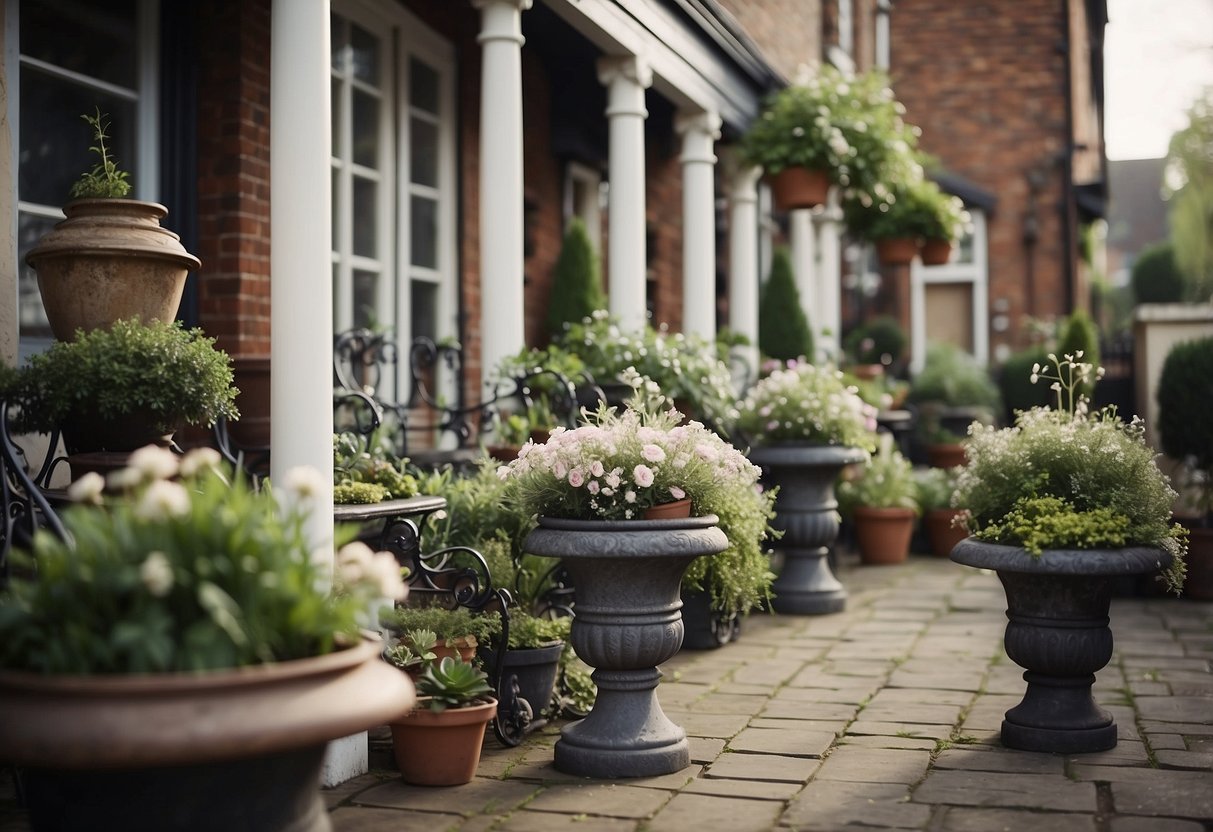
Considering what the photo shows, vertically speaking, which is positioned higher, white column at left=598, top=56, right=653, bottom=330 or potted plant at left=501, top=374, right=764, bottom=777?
white column at left=598, top=56, right=653, bottom=330

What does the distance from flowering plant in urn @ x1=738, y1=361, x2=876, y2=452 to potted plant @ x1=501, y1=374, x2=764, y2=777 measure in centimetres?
304

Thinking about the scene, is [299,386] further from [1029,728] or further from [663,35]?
[663,35]

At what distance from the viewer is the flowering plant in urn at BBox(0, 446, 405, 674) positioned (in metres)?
2.39

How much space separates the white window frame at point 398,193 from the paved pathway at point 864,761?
254 centimetres

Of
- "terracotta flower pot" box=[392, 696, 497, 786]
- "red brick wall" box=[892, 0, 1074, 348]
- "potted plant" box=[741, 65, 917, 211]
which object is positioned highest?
"red brick wall" box=[892, 0, 1074, 348]

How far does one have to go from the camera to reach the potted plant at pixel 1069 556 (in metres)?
4.30

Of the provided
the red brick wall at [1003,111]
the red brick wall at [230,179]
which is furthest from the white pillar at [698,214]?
the red brick wall at [1003,111]

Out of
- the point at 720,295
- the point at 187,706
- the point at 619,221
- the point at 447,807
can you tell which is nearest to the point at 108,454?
the point at 447,807

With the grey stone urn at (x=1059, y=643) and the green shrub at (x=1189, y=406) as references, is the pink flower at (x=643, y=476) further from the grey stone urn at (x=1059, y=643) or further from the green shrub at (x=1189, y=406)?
the green shrub at (x=1189, y=406)

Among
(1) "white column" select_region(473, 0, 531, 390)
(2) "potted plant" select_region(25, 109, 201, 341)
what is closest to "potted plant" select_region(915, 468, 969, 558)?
(1) "white column" select_region(473, 0, 531, 390)

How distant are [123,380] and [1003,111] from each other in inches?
593

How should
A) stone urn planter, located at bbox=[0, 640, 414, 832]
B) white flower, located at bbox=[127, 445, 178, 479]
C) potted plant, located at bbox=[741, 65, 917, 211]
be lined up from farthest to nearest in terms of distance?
potted plant, located at bbox=[741, 65, 917, 211] → white flower, located at bbox=[127, 445, 178, 479] → stone urn planter, located at bbox=[0, 640, 414, 832]

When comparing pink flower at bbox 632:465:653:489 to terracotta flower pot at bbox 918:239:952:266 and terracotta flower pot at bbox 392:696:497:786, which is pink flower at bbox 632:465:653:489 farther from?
terracotta flower pot at bbox 918:239:952:266

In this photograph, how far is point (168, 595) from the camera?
2473 millimetres
